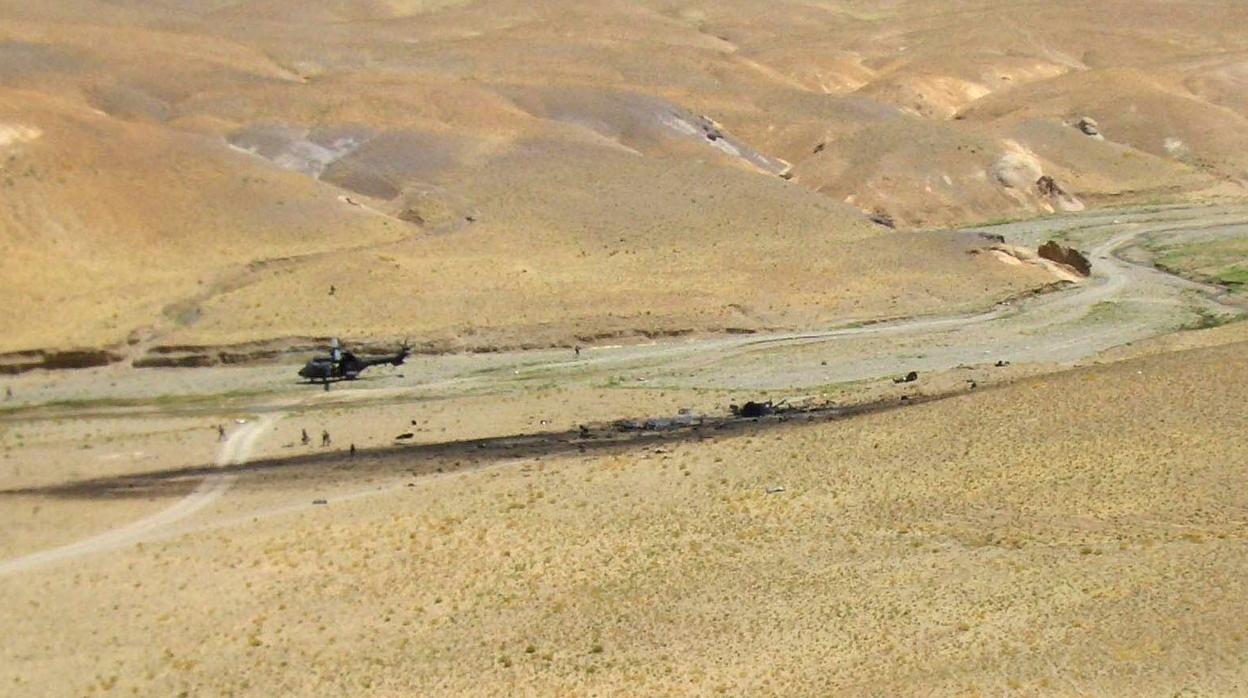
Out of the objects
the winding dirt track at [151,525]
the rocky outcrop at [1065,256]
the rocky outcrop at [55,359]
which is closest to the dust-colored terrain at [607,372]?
the rocky outcrop at [55,359]

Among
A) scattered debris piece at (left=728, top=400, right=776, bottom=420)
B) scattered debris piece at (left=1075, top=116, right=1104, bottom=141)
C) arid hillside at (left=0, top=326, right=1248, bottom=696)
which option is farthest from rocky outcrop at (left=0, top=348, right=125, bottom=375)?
scattered debris piece at (left=1075, top=116, right=1104, bottom=141)

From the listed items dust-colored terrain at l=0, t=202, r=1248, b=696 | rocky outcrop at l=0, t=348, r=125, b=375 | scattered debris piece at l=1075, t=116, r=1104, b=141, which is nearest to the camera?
dust-colored terrain at l=0, t=202, r=1248, b=696

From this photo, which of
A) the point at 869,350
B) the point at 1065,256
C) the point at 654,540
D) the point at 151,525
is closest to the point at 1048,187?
the point at 1065,256

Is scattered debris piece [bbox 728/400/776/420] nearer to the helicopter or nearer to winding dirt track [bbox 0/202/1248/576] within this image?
winding dirt track [bbox 0/202/1248/576]

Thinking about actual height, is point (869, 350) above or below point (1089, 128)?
above

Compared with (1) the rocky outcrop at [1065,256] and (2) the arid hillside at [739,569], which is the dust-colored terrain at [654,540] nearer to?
(2) the arid hillside at [739,569]

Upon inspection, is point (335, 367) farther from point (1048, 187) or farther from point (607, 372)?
point (1048, 187)
